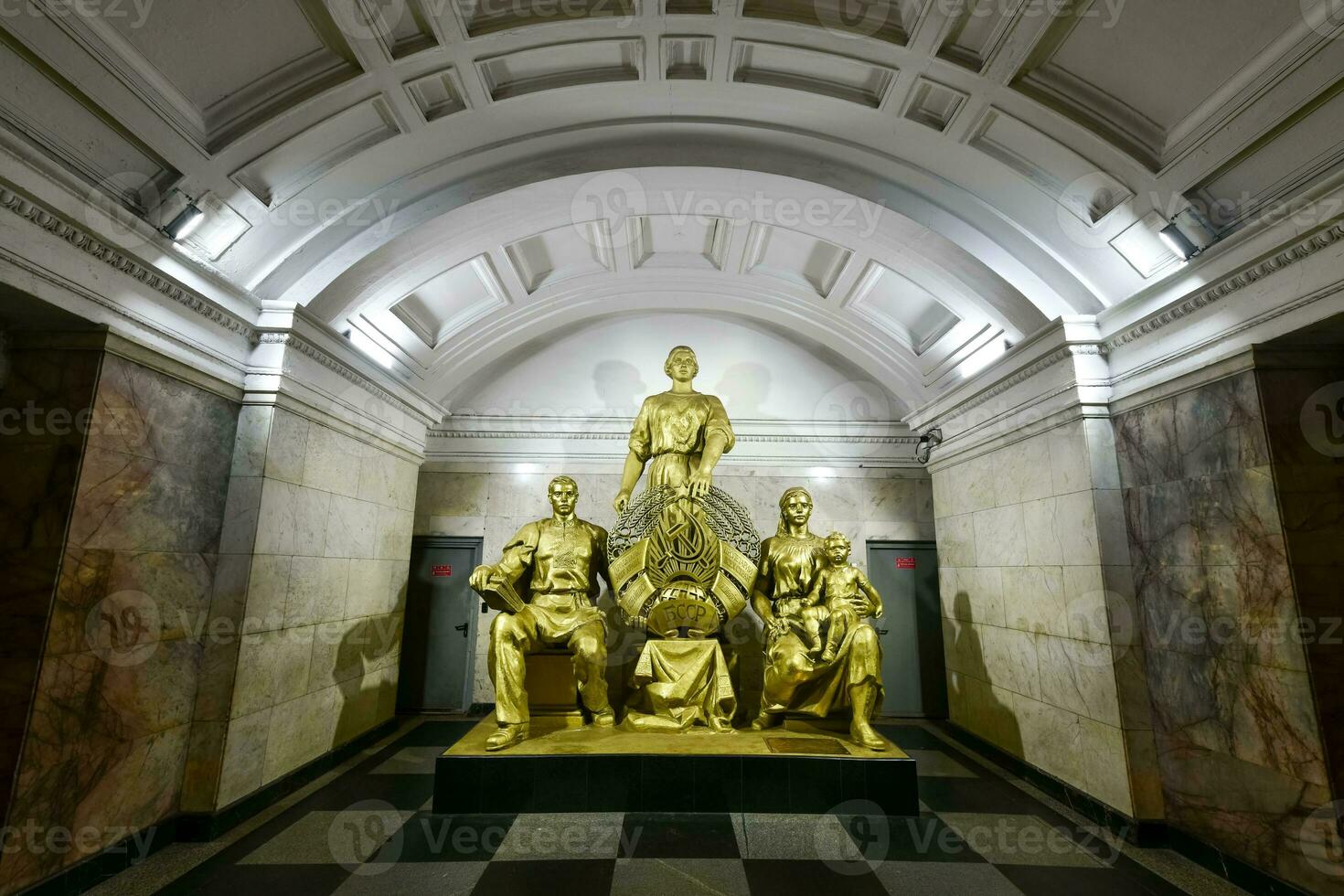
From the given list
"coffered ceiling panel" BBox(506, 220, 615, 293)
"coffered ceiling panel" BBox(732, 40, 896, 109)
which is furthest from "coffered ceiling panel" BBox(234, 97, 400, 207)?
"coffered ceiling panel" BBox(732, 40, 896, 109)

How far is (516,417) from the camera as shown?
636 centimetres

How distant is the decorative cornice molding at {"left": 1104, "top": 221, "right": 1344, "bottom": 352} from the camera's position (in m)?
2.52

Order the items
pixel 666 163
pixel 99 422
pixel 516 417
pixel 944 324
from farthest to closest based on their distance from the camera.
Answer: pixel 516 417
pixel 944 324
pixel 666 163
pixel 99 422

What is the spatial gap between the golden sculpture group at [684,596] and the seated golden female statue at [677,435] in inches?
0.4

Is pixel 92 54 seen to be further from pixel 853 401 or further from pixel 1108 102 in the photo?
pixel 853 401

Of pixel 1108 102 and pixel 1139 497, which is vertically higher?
pixel 1108 102

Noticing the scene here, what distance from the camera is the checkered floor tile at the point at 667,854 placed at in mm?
2600

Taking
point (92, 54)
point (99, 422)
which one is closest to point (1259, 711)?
point (99, 422)

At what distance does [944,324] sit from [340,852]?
215 inches

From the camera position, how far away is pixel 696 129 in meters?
3.94

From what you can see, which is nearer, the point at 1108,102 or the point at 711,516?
the point at 1108,102

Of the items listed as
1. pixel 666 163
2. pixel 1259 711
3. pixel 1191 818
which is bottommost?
pixel 1191 818

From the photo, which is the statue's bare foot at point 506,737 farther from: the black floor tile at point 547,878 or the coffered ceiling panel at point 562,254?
the coffered ceiling panel at point 562,254

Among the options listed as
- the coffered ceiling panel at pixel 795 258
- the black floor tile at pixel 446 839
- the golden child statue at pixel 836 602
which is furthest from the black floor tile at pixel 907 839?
the coffered ceiling panel at pixel 795 258
